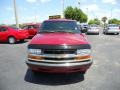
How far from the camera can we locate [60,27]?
804cm

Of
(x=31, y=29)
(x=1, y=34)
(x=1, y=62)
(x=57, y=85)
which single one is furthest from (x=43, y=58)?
(x=31, y=29)

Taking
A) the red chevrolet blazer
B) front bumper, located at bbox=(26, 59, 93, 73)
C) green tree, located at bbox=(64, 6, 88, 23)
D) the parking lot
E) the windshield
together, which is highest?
green tree, located at bbox=(64, 6, 88, 23)

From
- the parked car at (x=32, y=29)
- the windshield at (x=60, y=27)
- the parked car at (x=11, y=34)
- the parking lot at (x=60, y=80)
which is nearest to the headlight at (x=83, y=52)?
the parking lot at (x=60, y=80)

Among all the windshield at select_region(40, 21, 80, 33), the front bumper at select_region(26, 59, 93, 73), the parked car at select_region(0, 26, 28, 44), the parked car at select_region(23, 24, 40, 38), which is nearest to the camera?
the front bumper at select_region(26, 59, 93, 73)

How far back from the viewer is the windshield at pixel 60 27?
786 centimetres

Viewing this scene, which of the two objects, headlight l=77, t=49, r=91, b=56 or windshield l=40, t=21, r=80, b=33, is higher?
windshield l=40, t=21, r=80, b=33

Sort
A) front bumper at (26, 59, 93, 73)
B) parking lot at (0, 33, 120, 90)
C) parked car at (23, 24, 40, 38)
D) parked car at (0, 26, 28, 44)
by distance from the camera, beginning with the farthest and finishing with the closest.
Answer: parked car at (23, 24, 40, 38)
parked car at (0, 26, 28, 44)
parking lot at (0, 33, 120, 90)
front bumper at (26, 59, 93, 73)

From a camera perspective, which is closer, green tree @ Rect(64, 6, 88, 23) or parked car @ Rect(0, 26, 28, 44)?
parked car @ Rect(0, 26, 28, 44)

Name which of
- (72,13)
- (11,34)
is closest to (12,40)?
(11,34)

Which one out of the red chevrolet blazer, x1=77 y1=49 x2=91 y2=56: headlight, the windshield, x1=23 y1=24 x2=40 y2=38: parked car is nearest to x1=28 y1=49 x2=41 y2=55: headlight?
the red chevrolet blazer

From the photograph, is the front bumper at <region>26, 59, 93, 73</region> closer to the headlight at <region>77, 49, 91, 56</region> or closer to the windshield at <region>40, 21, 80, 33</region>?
the headlight at <region>77, 49, 91, 56</region>

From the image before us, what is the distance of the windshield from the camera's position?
310 inches

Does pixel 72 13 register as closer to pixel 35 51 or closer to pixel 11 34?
pixel 11 34

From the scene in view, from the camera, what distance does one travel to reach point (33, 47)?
6.29 meters
